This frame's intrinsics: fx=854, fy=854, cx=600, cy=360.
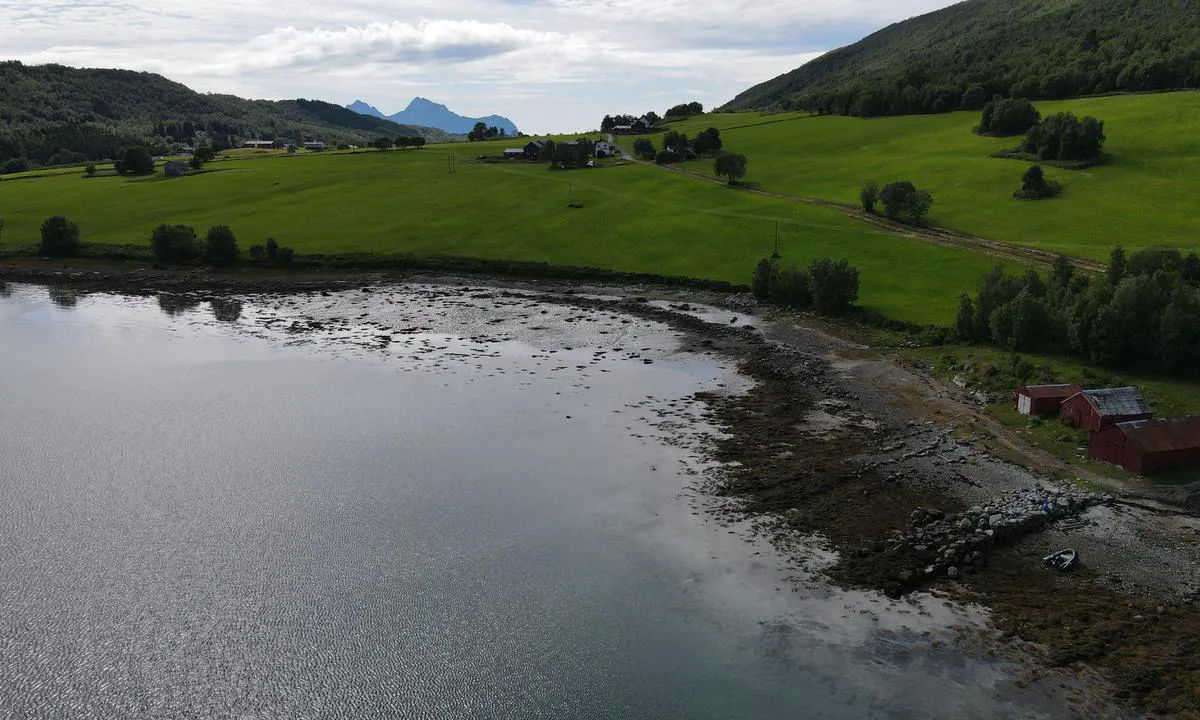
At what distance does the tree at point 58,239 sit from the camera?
4537 inches

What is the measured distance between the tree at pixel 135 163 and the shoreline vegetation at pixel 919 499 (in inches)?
5267

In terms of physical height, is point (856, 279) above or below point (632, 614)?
above

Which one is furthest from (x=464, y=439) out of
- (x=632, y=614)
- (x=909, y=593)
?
(x=909, y=593)

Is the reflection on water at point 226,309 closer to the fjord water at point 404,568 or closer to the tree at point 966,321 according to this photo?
the fjord water at point 404,568

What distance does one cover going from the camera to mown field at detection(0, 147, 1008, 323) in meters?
94.6

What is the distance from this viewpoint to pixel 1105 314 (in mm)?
58500

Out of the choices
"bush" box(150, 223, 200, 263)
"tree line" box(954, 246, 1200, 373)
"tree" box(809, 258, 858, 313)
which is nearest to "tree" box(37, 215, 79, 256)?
"bush" box(150, 223, 200, 263)

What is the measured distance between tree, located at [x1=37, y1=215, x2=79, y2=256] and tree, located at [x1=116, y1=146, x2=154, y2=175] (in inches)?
2087

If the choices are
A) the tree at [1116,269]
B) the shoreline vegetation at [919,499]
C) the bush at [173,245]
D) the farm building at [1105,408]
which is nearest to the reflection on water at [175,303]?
the bush at [173,245]

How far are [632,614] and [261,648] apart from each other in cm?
1492

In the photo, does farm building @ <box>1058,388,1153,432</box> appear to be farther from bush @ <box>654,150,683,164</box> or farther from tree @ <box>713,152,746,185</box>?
bush @ <box>654,150,683,164</box>

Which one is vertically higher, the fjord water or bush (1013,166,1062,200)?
bush (1013,166,1062,200)

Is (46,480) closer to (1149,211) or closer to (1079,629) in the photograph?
(1079,629)

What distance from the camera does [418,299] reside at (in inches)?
3762
